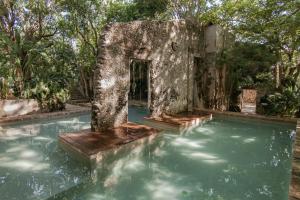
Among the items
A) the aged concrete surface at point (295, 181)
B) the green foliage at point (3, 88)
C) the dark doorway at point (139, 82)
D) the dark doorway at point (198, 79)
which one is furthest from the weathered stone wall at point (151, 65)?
the green foliage at point (3, 88)

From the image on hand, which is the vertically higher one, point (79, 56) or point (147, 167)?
point (79, 56)

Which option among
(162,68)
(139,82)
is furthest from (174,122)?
(139,82)

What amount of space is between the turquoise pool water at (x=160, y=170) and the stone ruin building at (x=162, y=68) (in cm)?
144

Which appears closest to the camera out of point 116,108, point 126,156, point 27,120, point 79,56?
point 126,156

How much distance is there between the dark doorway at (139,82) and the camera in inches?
480

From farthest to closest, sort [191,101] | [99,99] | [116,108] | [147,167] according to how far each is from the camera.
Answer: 1. [191,101]
2. [116,108]
3. [99,99]
4. [147,167]

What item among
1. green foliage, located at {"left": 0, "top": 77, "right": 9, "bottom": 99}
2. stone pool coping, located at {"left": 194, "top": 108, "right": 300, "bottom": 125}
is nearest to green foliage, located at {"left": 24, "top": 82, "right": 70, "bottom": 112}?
green foliage, located at {"left": 0, "top": 77, "right": 9, "bottom": 99}

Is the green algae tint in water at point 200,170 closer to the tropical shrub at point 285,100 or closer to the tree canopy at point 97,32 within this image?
the tropical shrub at point 285,100

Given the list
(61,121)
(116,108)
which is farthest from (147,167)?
(61,121)

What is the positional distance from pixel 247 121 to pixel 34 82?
27.6 feet

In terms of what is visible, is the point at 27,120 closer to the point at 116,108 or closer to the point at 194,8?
the point at 116,108

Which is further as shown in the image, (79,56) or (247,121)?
(79,56)

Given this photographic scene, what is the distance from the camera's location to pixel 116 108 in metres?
5.56

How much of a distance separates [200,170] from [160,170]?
76 cm
